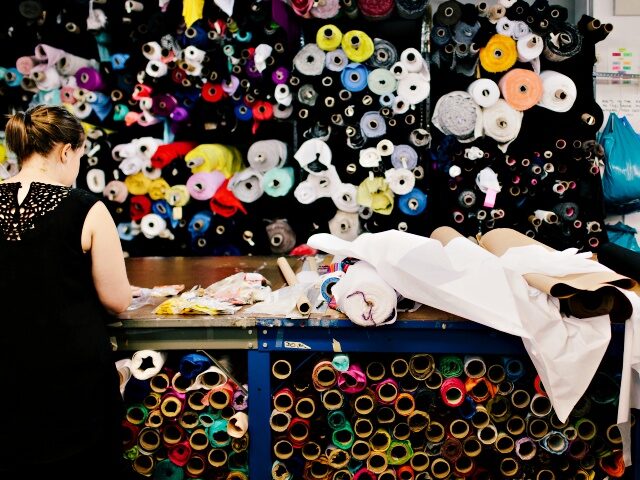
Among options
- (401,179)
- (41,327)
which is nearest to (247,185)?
(401,179)

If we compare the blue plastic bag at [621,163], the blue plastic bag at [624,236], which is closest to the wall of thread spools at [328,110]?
the blue plastic bag at [621,163]

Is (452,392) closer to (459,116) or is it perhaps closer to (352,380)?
(352,380)

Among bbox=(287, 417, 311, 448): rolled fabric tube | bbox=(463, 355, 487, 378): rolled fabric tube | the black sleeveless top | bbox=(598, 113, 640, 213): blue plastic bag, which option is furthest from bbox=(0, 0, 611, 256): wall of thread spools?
the black sleeveless top

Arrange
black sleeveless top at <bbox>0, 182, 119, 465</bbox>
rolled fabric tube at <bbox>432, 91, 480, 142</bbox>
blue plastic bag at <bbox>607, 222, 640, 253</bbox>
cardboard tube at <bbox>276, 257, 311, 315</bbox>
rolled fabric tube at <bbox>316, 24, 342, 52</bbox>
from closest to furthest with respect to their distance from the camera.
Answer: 1. black sleeveless top at <bbox>0, 182, 119, 465</bbox>
2. cardboard tube at <bbox>276, 257, 311, 315</bbox>
3. rolled fabric tube at <bbox>316, 24, 342, 52</bbox>
4. rolled fabric tube at <bbox>432, 91, 480, 142</bbox>
5. blue plastic bag at <bbox>607, 222, 640, 253</bbox>

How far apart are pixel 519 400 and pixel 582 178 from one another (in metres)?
1.76

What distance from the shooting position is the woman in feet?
4.75

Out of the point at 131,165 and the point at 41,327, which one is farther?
the point at 131,165

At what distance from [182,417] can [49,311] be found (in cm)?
60

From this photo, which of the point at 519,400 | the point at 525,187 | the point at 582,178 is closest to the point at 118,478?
the point at 519,400

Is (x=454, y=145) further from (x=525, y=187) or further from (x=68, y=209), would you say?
(x=68, y=209)

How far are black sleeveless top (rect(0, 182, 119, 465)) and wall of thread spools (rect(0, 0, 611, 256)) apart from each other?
1.61 meters

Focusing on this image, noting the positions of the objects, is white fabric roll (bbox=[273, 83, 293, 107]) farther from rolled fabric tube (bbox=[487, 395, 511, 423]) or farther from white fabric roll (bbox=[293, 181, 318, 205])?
rolled fabric tube (bbox=[487, 395, 511, 423])

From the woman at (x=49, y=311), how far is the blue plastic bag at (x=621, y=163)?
2828 mm

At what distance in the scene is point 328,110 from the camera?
299 cm
